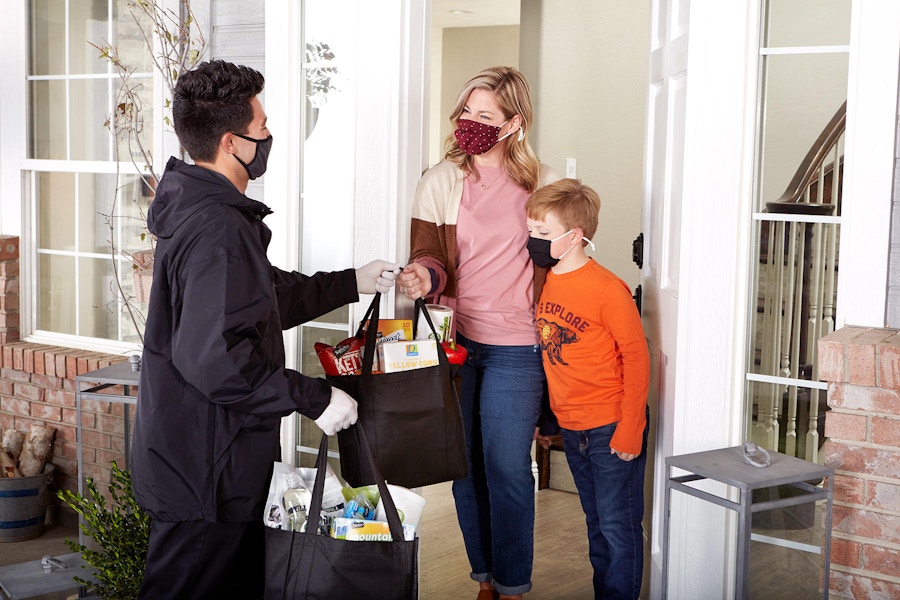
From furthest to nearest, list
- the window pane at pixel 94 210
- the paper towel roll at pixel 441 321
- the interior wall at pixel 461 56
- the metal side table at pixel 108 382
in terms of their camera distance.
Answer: the interior wall at pixel 461 56 < the window pane at pixel 94 210 < the metal side table at pixel 108 382 < the paper towel roll at pixel 441 321

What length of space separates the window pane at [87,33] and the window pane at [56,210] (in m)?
0.45

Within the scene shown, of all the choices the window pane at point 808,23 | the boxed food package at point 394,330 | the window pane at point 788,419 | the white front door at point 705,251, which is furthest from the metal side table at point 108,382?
the window pane at point 808,23

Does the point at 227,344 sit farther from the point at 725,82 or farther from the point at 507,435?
the point at 725,82

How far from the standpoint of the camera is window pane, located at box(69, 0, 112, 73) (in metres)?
3.70

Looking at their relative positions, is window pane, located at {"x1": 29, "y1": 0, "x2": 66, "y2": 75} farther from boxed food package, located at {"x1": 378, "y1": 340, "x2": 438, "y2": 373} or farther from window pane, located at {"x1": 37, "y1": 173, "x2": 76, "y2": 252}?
boxed food package, located at {"x1": 378, "y1": 340, "x2": 438, "y2": 373}

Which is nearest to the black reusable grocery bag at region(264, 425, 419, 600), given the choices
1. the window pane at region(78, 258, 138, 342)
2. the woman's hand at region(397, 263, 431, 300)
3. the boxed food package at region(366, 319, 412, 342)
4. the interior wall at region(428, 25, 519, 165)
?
the boxed food package at region(366, 319, 412, 342)

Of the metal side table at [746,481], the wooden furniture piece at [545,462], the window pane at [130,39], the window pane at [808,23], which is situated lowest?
the wooden furniture piece at [545,462]

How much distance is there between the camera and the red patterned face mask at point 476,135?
258 centimetres

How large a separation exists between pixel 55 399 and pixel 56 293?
17.8 inches

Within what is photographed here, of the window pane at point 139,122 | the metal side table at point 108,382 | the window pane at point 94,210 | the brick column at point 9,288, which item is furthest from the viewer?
the brick column at point 9,288

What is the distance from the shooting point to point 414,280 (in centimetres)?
252

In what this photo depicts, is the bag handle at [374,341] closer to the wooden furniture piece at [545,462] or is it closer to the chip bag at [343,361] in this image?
the chip bag at [343,361]

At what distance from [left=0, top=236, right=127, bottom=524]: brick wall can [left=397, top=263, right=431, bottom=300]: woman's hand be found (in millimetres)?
1623

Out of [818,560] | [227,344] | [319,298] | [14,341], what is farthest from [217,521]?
[14,341]
